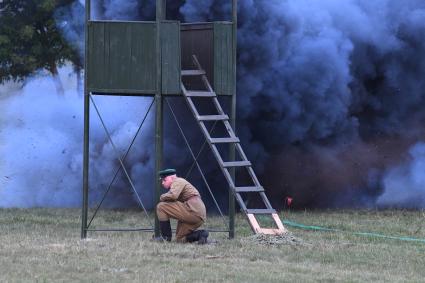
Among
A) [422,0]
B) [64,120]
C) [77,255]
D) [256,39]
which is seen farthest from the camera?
[64,120]

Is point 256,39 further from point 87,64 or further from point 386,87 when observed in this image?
point 87,64

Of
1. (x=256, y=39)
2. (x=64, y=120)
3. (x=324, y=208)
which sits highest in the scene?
(x=256, y=39)

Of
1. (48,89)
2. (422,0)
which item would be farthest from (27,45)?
(422,0)

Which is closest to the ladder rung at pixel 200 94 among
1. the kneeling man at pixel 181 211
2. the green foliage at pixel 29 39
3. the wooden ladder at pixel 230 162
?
the wooden ladder at pixel 230 162

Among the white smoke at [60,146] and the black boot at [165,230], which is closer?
the black boot at [165,230]

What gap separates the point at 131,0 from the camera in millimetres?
19281

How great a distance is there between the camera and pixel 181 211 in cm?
1349

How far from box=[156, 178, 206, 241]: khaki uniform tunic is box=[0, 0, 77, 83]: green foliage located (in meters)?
11.8

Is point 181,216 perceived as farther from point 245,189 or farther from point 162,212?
point 245,189

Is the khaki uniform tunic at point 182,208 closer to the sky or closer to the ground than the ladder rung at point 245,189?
closer to the ground

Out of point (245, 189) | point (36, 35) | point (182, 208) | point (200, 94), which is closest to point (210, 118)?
point (200, 94)

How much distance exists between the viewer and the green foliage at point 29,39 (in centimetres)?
2431

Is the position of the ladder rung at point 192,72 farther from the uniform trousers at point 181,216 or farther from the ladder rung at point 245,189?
the uniform trousers at point 181,216

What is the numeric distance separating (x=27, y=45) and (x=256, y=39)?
27.3 ft
